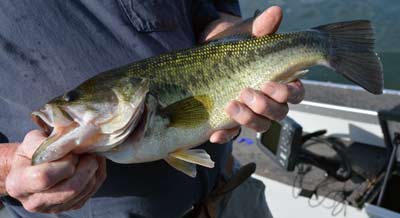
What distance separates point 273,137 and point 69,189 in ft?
8.98

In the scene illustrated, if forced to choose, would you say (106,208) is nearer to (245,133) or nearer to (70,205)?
(70,205)

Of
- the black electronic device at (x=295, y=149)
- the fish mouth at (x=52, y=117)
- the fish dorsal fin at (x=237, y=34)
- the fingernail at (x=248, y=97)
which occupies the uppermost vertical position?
the fish mouth at (x=52, y=117)

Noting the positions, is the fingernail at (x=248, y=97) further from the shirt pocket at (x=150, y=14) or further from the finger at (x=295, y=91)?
the shirt pocket at (x=150, y=14)

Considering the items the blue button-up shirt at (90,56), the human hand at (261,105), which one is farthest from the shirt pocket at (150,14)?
the human hand at (261,105)

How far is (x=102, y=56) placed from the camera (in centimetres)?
184

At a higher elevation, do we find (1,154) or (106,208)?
(1,154)

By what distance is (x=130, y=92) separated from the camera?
1723 millimetres

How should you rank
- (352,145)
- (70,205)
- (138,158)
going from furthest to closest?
1. (352,145)
2. (138,158)
3. (70,205)

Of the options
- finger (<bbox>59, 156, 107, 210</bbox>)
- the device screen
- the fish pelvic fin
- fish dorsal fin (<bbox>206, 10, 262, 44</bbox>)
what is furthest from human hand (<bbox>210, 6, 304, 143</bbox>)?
the device screen

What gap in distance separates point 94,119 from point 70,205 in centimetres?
30

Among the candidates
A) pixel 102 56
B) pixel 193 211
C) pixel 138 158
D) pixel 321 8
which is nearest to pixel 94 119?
pixel 138 158

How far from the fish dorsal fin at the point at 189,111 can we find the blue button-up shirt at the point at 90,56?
0.92 feet

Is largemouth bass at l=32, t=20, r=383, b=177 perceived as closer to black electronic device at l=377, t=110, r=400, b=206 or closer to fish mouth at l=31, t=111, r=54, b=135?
fish mouth at l=31, t=111, r=54, b=135

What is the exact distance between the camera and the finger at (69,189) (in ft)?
4.74
